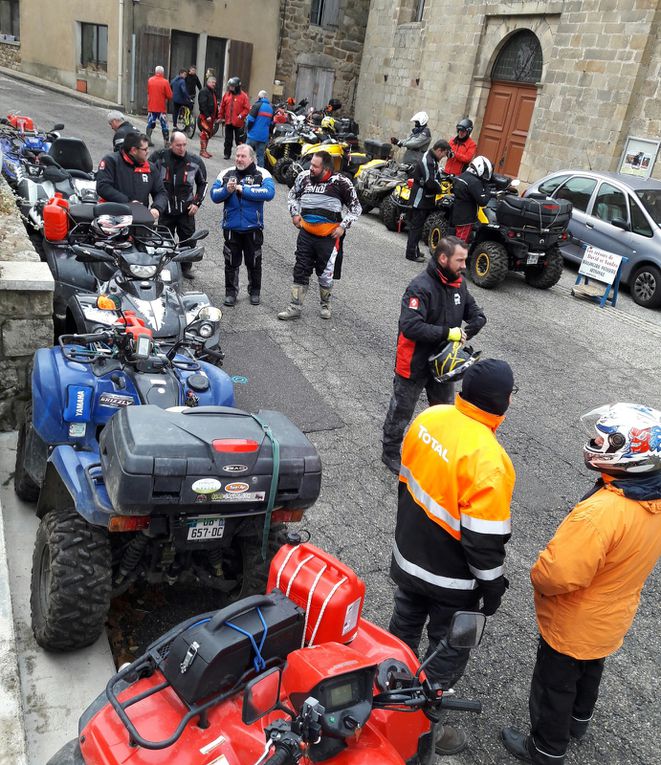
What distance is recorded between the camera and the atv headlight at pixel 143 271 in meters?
5.45

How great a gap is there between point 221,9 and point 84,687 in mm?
22762

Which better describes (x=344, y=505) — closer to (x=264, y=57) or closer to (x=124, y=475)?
(x=124, y=475)

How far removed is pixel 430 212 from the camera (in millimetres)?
11141

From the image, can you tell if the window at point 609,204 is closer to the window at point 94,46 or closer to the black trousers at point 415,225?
the black trousers at point 415,225

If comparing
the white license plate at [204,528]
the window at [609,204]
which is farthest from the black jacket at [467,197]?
the white license plate at [204,528]

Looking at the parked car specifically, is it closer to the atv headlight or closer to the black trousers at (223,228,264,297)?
the black trousers at (223,228,264,297)

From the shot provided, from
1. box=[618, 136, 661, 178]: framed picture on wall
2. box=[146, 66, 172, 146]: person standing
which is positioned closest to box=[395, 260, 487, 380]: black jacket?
box=[618, 136, 661, 178]: framed picture on wall

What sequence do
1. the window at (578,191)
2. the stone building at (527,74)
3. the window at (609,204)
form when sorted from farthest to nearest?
the stone building at (527,74)
the window at (578,191)
the window at (609,204)

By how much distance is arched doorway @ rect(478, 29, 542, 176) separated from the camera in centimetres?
1620

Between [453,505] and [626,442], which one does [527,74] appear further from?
[453,505]

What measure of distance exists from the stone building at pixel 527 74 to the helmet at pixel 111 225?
35.2 ft

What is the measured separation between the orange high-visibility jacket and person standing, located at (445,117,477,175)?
10.2 meters

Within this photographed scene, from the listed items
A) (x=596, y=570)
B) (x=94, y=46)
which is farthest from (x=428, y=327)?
(x=94, y=46)

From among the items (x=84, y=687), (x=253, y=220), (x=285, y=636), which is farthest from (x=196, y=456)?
(x=253, y=220)
